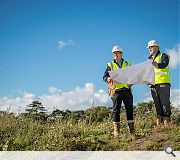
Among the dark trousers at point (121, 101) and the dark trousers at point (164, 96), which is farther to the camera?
the dark trousers at point (164, 96)

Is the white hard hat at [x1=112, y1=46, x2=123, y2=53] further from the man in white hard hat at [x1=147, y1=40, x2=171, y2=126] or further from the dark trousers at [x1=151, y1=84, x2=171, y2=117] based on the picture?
the dark trousers at [x1=151, y1=84, x2=171, y2=117]

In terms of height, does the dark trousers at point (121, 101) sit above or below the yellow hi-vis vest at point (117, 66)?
below

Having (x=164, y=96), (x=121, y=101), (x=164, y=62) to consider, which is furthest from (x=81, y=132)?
(x=164, y=62)

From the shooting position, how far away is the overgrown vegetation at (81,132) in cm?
676

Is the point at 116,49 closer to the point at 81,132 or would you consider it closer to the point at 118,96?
the point at 118,96

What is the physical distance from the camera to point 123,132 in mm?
8023

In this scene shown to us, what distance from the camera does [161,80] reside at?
7766mm

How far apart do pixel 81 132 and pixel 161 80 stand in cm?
190

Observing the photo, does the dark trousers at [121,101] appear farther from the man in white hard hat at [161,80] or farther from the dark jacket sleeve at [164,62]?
the dark jacket sleeve at [164,62]

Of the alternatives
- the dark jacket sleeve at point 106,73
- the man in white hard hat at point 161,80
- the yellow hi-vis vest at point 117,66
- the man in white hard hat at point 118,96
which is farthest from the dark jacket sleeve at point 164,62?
the dark jacket sleeve at point 106,73

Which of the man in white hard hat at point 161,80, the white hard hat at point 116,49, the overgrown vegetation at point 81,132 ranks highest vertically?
the white hard hat at point 116,49

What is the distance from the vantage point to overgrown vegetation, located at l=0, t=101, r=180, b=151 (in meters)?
6.76

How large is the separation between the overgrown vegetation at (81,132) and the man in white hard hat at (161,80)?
1.16 feet

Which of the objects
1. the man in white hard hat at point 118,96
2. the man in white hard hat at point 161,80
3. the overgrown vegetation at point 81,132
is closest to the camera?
the overgrown vegetation at point 81,132
